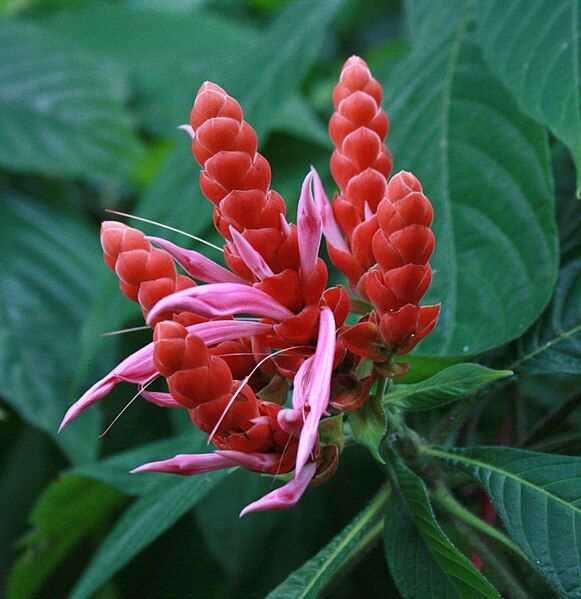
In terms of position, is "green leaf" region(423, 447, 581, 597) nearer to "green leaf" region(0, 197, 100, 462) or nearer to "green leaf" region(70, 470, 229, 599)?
"green leaf" region(70, 470, 229, 599)

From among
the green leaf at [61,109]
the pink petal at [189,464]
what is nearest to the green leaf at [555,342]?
the pink petal at [189,464]

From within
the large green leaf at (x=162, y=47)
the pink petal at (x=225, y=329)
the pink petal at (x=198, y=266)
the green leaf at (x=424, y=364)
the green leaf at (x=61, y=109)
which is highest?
the large green leaf at (x=162, y=47)

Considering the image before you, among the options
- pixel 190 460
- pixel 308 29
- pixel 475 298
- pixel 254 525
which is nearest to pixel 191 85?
pixel 308 29

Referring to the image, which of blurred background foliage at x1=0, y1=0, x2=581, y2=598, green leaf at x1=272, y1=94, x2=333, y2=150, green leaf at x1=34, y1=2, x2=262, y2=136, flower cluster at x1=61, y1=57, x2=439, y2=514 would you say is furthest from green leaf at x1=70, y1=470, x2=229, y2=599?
green leaf at x1=34, y1=2, x2=262, y2=136

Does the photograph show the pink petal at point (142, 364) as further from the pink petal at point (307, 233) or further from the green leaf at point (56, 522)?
the green leaf at point (56, 522)

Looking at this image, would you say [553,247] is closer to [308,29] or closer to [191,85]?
[308,29]

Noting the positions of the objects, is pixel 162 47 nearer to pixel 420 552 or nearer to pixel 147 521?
pixel 147 521

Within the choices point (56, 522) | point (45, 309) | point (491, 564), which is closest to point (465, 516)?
point (491, 564)

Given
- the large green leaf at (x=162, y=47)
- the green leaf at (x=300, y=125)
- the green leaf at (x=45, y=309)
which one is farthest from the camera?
the large green leaf at (x=162, y=47)
